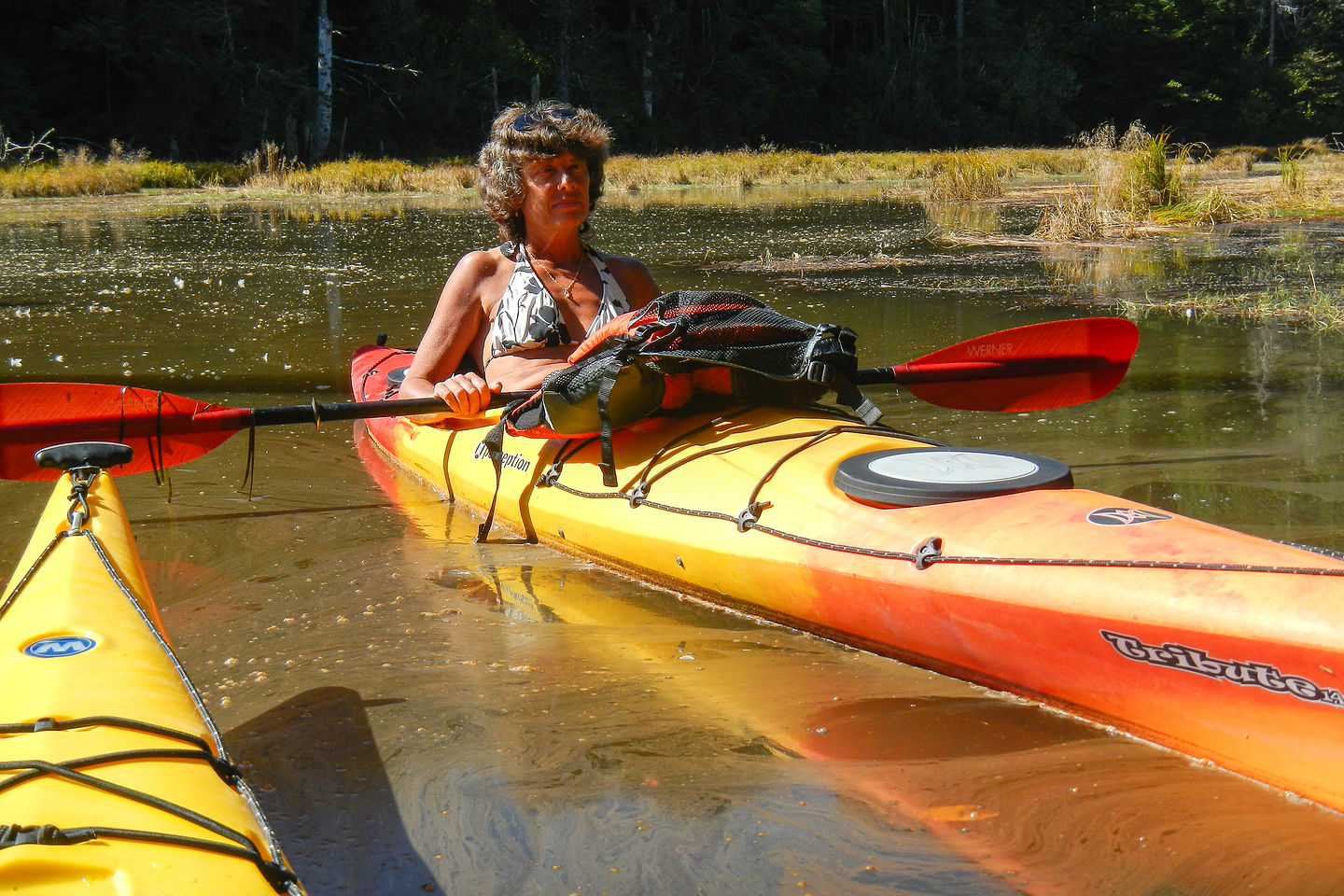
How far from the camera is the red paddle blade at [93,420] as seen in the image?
342 cm

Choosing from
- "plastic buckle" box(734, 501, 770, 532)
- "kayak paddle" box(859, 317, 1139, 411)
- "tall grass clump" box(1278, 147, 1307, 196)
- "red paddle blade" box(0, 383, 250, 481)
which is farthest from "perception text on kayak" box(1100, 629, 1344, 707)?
"tall grass clump" box(1278, 147, 1307, 196)

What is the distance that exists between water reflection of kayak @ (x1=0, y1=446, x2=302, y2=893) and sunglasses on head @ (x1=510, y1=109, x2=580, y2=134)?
2022mm

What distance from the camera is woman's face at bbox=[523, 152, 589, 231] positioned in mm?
3738

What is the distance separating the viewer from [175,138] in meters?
24.2

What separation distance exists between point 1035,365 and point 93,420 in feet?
9.34

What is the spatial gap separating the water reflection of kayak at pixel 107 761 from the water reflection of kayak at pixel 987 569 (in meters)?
1.30

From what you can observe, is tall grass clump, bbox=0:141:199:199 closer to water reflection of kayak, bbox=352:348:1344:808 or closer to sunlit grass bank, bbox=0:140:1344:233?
sunlit grass bank, bbox=0:140:1344:233

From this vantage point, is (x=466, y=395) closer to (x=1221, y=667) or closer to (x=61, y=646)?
(x=61, y=646)

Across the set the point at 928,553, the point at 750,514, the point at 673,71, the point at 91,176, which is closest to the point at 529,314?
the point at 750,514

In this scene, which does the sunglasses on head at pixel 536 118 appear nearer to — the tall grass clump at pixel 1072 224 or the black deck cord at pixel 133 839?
the black deck cord at pixel 133 839

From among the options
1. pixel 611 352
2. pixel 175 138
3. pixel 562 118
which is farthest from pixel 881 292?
pixel 175 138

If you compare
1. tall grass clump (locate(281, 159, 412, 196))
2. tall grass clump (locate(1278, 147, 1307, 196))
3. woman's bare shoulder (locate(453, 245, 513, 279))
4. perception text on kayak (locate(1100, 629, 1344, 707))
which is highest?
tall grass clump (locate(281, 159, 412, 196))

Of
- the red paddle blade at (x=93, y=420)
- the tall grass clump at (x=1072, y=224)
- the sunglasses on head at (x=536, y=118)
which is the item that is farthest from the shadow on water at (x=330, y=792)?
the tall grass clump at (x=1072, y=224)

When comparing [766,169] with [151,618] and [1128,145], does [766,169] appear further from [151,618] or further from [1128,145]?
[151,618]
